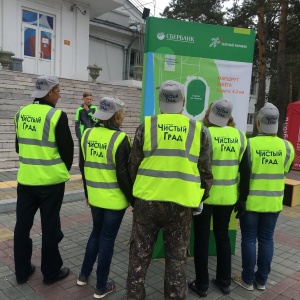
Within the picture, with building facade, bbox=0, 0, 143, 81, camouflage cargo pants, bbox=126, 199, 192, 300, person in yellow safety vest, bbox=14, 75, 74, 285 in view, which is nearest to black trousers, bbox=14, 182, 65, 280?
person in yellow safety vest, bbox=14, 75, 74, 285

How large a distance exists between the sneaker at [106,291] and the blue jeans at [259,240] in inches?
52.7

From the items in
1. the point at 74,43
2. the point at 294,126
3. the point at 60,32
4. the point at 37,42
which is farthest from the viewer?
the point at 74,43

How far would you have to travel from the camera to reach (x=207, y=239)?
3387mm

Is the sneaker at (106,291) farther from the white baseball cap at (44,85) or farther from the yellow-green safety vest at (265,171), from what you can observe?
the white baseball cap at (44,85)

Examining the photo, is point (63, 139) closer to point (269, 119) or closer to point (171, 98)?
point (171, 98)

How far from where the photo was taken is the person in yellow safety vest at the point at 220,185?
3.29 meters

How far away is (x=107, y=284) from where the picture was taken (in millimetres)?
3416

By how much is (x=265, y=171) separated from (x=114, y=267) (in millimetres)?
1948

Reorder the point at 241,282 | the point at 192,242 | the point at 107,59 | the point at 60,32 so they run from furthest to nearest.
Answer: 1. the point at 107,59
2. the point at 60,32
3. the point at 192,242
4. the point at 241,282

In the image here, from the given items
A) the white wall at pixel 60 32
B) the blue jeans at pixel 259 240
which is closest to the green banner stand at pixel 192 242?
the blue jeans at pixel 259 240

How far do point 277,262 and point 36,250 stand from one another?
295 cm

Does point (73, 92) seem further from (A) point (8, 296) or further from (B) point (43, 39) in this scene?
(A) point (8, 296)

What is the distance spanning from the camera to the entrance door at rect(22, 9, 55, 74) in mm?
14967

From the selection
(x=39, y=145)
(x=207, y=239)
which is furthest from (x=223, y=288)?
(x=39, y=145)
